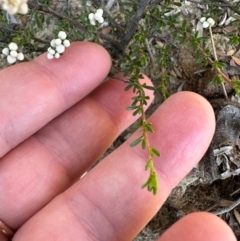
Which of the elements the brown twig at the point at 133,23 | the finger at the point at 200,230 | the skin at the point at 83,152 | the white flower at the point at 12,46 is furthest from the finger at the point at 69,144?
the finger at the point at 200,230

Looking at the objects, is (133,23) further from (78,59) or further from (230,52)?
(230,52)

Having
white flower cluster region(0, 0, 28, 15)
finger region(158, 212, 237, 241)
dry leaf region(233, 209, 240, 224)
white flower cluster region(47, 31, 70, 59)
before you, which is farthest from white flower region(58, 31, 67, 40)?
dry leaf region(233, 209, 240, 224)

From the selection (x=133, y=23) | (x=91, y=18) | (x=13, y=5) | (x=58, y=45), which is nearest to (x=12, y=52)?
(x=58, y=45)

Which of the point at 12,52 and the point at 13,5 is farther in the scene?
the point at 12,52

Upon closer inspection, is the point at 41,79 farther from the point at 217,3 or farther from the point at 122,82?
the point at 217,3

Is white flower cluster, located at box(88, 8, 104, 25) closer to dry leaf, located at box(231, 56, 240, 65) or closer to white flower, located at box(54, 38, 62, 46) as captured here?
white flower, located at box(54, 38, 62, 46)

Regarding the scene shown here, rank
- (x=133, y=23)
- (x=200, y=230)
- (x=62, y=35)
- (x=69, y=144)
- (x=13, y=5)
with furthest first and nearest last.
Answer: (x=69, y=144) < (x=133, y=23) < (x=62, y=35) < (x=200, y=230) < (x=13, y=5)
